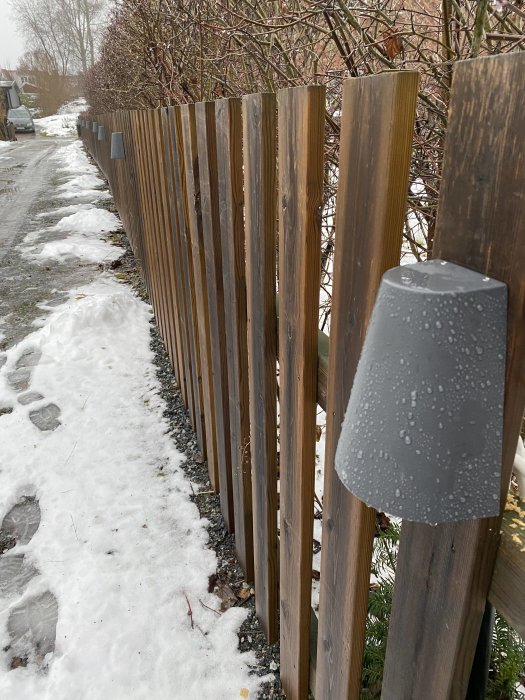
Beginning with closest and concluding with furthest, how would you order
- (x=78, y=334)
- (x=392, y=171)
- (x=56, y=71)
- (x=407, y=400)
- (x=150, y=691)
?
(x=407, y=400)
(x=392, y=171)
(x=150, y=691)
(x=78, y=334)
(x=56, y=71)

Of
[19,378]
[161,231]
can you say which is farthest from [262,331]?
[19,378]

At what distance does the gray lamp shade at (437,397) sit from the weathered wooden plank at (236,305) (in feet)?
3.32

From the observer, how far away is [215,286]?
186 centimetres

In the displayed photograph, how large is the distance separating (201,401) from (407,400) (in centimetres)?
212

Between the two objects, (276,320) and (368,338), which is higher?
(368,338)

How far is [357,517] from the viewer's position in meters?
1.02

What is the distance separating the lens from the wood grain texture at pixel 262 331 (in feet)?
4.04

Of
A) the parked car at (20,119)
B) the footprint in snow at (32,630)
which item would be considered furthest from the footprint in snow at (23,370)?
the parked car at (20,119)

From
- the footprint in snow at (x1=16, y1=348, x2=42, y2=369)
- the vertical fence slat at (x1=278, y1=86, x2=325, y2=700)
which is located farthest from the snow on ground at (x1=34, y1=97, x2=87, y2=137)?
the vertical fence slat at (x1=278, y1=86, x2=325, y2=700)

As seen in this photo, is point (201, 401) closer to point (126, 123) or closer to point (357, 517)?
point (357, 517)

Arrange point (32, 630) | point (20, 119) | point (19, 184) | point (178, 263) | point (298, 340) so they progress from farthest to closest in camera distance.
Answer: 1. point (20, 119)
2. point (19, 184)
3. point (178, 263)
4. point (32, 630)
5. point (298, 340)

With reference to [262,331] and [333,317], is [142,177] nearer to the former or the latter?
[262,331]

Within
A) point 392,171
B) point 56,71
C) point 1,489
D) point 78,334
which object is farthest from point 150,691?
point 56,71

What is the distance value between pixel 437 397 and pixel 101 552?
7.04 ft
